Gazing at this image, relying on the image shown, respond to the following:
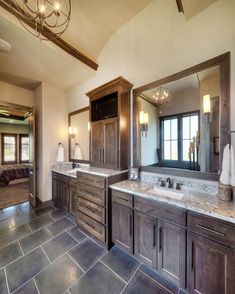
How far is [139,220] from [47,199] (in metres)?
2.76

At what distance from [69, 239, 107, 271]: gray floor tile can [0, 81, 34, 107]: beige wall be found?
11.9 feet

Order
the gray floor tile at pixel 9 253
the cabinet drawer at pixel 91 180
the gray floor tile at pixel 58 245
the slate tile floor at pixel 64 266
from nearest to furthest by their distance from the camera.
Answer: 1. the slate tile floor at pixel 64 266
2. the gray floor tile at pixel 9 253
3. the gray floor tile at pixel 58 245
4. the cabinet drawer at pixel 91 180

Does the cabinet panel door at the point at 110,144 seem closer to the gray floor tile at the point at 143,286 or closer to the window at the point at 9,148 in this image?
the gray floor tile at the point at 143,286

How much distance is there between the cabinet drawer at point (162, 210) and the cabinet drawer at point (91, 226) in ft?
2.55

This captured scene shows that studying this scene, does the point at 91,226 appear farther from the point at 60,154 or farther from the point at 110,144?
the point at 60,154

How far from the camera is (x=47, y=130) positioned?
141 inches

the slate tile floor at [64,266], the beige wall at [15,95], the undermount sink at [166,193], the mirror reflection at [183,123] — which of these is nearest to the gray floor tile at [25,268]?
the slate tile floor at [64,266]

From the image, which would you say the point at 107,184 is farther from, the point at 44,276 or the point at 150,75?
the point at 150,75

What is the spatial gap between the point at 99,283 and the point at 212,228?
4.42ft

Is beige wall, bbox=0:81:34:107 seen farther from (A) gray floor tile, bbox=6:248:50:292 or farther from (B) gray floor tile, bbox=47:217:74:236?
(A) gray floor tile, bbox=6:248:50:292

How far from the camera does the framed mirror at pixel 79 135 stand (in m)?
3.40

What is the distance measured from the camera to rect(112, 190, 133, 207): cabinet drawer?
5.96 ft

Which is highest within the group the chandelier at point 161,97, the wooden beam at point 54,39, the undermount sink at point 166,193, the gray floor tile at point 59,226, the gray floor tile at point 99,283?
the wooden beam at point 54,39

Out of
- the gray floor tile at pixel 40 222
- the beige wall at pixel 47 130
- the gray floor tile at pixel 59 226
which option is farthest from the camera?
the beige wall at pixel 47 130
